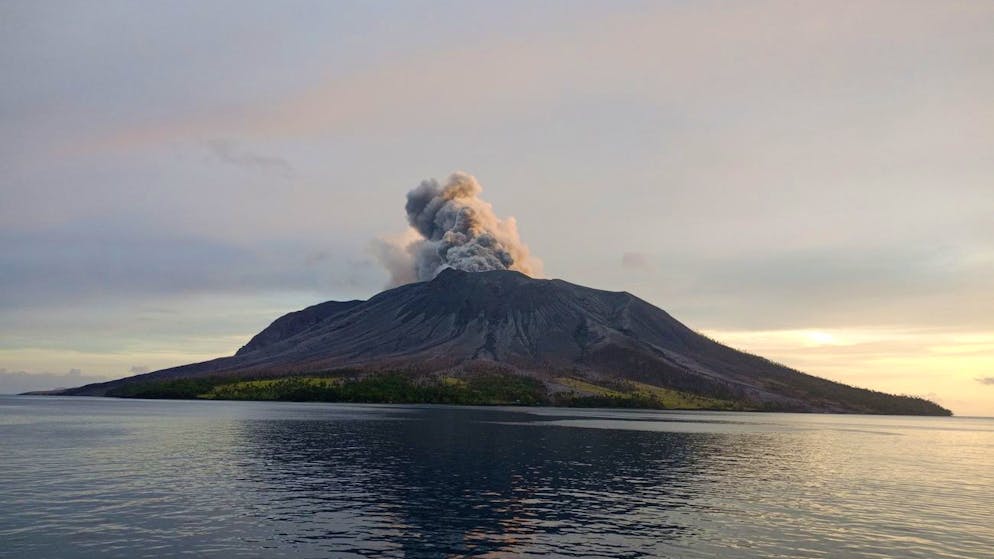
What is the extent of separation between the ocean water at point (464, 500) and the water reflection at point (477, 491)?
24cm

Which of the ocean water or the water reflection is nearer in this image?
the ocean water

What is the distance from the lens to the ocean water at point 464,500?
136 ft

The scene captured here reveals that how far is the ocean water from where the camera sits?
136ft

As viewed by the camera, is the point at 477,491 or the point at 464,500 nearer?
the point at 464,500

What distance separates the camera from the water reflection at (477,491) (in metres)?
42.5

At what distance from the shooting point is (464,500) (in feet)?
181

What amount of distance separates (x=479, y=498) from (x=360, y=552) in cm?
1885

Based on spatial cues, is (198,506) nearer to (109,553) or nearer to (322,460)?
(109,553)

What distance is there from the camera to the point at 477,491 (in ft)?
196

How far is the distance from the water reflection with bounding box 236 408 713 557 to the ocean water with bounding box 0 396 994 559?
0.24 meters

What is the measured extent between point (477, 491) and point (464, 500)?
4505 millimetres

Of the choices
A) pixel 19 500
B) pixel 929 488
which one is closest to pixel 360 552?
pixel 19 500

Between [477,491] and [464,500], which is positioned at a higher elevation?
[477,491]

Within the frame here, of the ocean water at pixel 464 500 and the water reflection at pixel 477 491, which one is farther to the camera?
the water reflection at pixel 477 491
